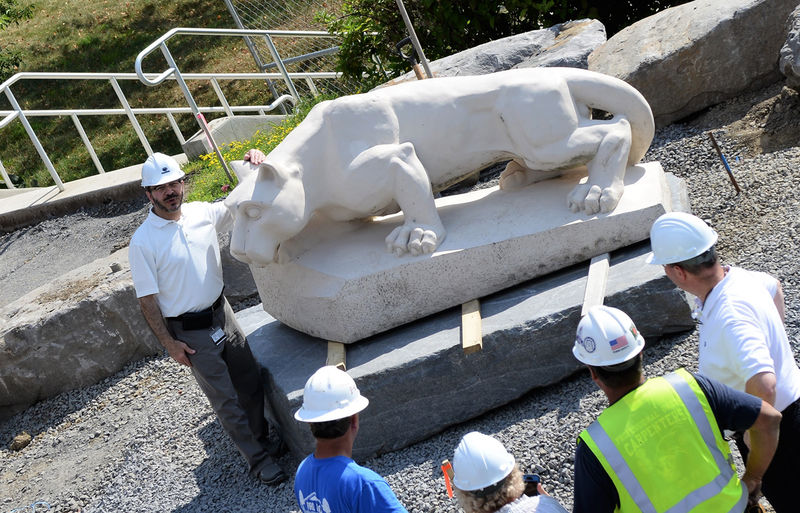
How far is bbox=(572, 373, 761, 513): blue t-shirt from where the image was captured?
2312 mm

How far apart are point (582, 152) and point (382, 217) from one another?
1.42 metres

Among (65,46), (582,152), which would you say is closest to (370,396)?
(582,152)

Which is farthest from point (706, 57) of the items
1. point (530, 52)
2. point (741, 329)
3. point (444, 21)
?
point (741, 329)

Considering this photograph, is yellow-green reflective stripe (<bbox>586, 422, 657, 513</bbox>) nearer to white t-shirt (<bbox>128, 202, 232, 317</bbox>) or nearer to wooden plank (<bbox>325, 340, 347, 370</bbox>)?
wooden plank (<bbox>325, 340, 347, 370</bbox>)

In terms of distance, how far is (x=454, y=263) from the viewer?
15.7ft

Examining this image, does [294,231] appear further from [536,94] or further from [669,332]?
[669,332]

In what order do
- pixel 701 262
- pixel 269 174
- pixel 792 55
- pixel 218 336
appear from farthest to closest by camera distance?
1. pixel 792 55
2. pixel 218 336
3. pixel 269 174
4. pixel 701 262

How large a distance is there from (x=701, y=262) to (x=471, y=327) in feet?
6.75

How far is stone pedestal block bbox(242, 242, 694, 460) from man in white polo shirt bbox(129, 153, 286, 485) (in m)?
0.27

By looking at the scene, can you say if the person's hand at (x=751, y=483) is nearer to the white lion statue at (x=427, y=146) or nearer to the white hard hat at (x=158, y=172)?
the white lion statue at (x=427, y=146)

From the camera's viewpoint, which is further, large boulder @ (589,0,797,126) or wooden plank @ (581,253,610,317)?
large boulder @ (589,0,797,126)

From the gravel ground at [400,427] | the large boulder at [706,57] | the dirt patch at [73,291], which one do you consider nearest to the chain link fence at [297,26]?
the large boulder at [706,57]

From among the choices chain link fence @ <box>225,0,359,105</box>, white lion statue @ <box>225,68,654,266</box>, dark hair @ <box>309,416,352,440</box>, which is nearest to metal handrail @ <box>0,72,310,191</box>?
chain link fence @ <box>225,0,359,105</box>

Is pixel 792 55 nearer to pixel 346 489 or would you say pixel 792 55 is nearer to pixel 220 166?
pixel 346 489
